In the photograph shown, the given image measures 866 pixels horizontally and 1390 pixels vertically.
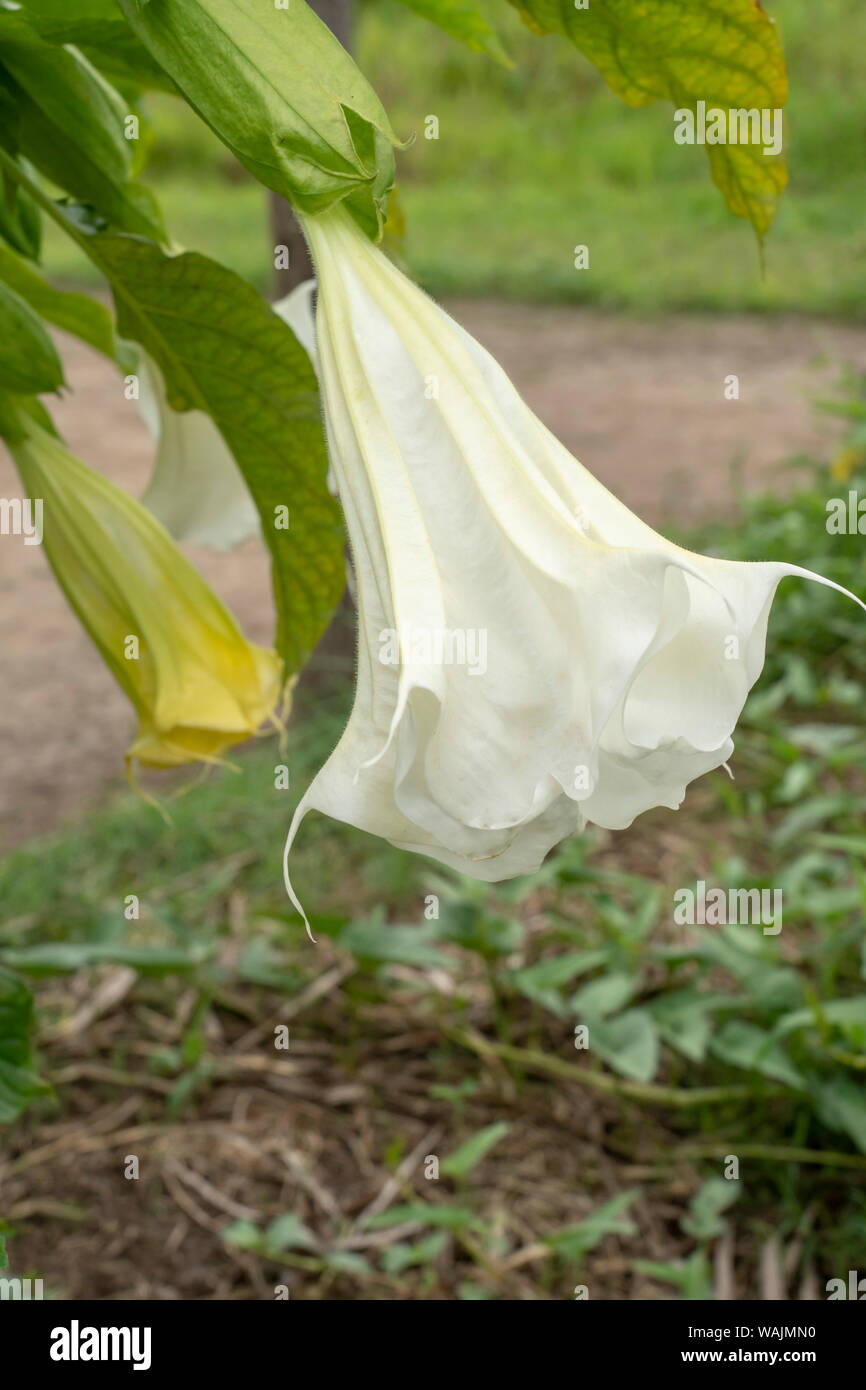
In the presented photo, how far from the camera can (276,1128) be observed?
1055 mm

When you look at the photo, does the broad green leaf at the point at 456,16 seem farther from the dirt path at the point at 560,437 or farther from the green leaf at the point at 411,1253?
the dirt path at the point at 560,437

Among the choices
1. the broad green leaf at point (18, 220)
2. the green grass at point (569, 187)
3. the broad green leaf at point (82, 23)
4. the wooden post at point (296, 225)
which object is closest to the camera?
the broad green leaf at point (82, 23)

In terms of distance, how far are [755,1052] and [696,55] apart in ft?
2.28

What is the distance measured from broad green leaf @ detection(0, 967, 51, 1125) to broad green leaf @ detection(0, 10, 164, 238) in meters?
0.36

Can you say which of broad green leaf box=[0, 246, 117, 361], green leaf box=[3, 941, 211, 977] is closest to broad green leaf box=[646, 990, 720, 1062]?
green leaf box=[3, 941, 211, 977]

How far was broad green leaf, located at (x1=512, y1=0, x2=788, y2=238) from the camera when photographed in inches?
17.3

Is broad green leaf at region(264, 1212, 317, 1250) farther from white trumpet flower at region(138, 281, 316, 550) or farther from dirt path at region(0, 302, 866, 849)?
dirt path at region(0, 302, 866, 849)

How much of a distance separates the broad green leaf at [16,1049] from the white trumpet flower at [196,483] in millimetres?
234

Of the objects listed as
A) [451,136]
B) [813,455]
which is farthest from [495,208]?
[813,455]

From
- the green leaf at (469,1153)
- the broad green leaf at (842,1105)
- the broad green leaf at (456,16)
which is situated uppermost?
the broad green leaf at (456,16)

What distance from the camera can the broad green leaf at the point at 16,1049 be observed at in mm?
641

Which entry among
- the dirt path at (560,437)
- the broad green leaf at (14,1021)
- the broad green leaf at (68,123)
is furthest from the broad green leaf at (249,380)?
the dirt path at (560,437)
